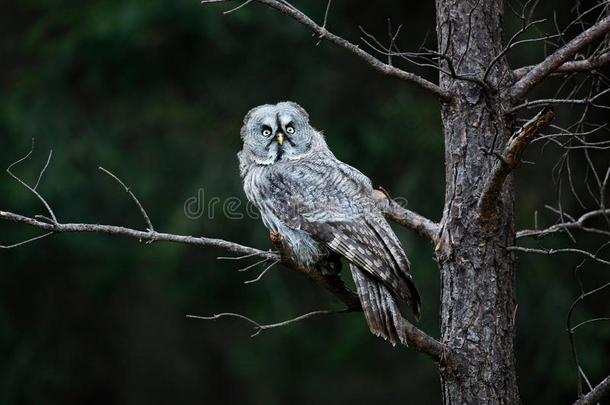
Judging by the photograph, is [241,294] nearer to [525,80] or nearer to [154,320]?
[154,320]

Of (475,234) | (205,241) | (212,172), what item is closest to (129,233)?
(205,241)

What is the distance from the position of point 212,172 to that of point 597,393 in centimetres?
580

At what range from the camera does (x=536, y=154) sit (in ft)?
25.8

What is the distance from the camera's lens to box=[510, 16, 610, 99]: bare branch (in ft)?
11.2

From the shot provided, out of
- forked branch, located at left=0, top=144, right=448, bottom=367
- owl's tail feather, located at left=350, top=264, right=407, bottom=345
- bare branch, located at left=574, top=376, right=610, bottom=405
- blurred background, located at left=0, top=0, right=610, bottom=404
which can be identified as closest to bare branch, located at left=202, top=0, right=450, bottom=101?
forked branch, located at left=0, top=144, right=448, bottom=367

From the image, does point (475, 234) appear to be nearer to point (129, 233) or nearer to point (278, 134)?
point (129, 233)

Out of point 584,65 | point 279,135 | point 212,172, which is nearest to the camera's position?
point 584,65

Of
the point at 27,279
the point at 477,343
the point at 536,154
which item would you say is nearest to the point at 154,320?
the point at 27,279

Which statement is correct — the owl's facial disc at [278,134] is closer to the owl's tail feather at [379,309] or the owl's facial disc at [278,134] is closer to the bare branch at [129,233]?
the owl's tail feather at [379,309]

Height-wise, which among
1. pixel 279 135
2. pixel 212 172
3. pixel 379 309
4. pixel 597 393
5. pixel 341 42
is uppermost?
pixel 212 172

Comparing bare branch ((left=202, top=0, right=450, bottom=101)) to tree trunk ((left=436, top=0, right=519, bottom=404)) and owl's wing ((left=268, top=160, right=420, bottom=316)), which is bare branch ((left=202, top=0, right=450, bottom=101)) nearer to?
tree trunk ((left=436, top=0, right=519, bottom=404))

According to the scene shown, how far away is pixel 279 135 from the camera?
4871 mm

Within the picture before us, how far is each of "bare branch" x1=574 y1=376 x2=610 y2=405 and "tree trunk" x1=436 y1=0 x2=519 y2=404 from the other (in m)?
0.30

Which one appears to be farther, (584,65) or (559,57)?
(584,65)
